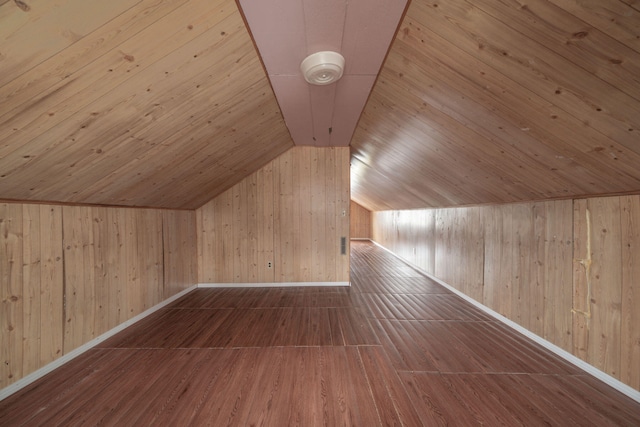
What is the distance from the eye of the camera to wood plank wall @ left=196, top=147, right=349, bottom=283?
4391mm

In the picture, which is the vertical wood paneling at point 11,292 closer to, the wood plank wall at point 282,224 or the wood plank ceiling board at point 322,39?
the wood plank ceiling board at point 322,39

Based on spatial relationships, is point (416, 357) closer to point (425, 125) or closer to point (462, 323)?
point (462, 323)

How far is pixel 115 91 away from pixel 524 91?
2.40 metres

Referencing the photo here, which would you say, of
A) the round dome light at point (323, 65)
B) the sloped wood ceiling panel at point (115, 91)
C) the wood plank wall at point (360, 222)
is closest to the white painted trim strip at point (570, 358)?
the round dome light at point (323, 65)

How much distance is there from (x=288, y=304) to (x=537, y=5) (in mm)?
3605

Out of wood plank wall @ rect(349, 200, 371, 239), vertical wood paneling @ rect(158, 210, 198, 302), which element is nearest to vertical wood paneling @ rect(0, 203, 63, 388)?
vertical wood paneling @ rect(158, 210, 198, 302)

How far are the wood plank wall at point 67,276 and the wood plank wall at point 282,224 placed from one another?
1083mm

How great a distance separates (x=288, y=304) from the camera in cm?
352

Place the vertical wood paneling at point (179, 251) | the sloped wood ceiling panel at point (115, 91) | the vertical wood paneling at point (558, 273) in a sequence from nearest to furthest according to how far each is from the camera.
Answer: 1. the sloped wood ceiling panel at point (115, 91)
2. the vertical wood paneling at point (558, 273)
3. the vertical wood paneling at point (179, 251)

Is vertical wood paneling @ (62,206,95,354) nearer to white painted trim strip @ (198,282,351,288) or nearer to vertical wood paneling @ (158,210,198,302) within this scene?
vertical wood paneling @ (158,210,198,302)

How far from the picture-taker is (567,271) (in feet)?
7.29

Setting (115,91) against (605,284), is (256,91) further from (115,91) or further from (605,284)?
(605,284)

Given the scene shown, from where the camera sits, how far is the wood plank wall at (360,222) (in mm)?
11797

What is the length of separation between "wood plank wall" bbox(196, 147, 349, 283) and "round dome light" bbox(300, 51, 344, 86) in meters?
2.56
